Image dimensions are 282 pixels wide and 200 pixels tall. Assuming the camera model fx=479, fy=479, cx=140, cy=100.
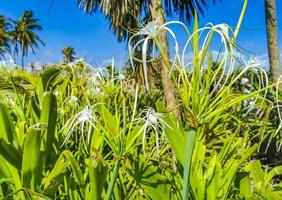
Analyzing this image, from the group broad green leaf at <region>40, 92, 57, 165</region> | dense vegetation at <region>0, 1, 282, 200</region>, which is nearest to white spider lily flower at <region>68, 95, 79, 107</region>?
dense vegetation at <region>0, 1, 282, 200</region>

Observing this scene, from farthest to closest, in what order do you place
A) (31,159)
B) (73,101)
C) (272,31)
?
(272,31) < (73,101) < (31,159)

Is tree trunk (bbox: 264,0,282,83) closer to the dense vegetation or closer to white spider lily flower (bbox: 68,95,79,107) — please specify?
white spider lily flower (bbox: 68,95,79,107)

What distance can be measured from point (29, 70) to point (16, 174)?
177 cm

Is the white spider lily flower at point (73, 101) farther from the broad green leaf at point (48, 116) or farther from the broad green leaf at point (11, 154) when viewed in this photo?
the broad green leaf at point (11, 154)

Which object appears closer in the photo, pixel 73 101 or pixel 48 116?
pixel 48 116

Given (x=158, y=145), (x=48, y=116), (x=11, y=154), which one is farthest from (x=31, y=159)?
(x=158, y=145)

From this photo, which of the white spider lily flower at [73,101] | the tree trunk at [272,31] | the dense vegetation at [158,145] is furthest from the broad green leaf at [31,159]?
the tree trunk at [272,31]

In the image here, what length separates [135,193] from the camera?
177 cm

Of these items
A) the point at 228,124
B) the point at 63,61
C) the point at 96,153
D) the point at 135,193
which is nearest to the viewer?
the point at 96,153

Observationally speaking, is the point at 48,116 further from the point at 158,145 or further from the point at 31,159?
the point at 158,145

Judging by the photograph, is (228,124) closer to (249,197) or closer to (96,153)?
(249,197)

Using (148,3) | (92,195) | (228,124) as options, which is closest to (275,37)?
(148,3)

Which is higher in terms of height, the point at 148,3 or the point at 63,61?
the point at 148,3

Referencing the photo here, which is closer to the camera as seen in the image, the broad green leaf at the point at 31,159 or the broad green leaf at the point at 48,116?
the broad green leaf at the point at 31,159
